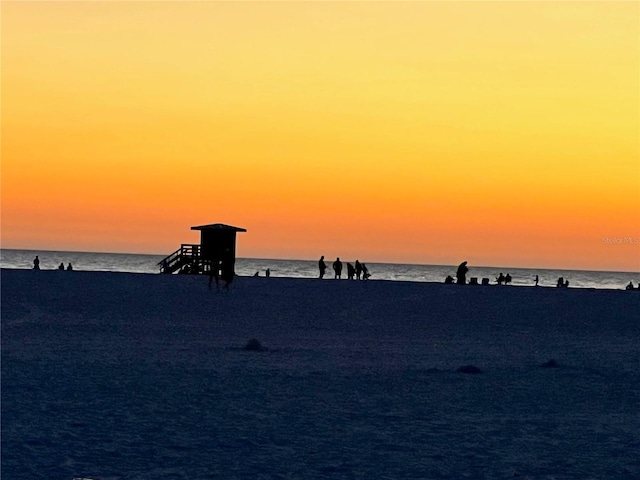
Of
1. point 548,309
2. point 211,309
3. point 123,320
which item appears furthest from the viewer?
point 548,309

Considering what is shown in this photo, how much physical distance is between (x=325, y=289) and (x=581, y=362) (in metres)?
26.9

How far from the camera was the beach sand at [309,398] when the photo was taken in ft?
30.3

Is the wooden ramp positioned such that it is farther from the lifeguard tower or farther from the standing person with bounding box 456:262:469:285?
the standing person with bounding box 456:262:469:285

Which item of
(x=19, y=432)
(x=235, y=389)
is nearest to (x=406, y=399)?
(x=235, y=389)

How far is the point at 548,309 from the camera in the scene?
35.4m

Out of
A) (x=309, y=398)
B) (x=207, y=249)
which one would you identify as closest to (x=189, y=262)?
(x=207, y=249)

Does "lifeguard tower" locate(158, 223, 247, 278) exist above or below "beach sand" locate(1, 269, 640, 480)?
above

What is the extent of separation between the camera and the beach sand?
9.25m

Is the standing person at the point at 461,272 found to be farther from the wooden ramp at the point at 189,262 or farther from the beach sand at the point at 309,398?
the beach sand at the point at 309,398

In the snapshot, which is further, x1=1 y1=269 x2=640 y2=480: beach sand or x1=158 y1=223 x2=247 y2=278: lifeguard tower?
x1=158 y1=223 x2=247 y2=278: lifeguard tower

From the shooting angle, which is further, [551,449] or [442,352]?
[442,352]

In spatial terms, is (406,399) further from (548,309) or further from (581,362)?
(548,309)

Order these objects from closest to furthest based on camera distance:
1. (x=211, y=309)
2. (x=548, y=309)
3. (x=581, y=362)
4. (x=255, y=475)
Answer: (x=255, y=475), (x=581, y=362), (x=211, y=309), (x=548, y=309)

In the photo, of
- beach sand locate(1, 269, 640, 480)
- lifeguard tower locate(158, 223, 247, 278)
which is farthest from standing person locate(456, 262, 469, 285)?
beach sand locate(1, 269, 640, 480)
